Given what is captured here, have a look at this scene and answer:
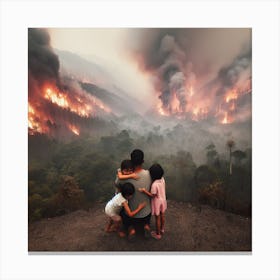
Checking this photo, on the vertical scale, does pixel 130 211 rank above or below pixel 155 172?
below

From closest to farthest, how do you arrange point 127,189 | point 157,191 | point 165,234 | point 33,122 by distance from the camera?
point 127,189, point 157,191, point 165,234, point 33,122

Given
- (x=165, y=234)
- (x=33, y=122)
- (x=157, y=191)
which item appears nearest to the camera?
(x=157, y=191)

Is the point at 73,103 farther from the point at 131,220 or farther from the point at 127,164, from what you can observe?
the point at 131,220

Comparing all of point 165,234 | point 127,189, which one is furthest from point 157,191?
point 165,234

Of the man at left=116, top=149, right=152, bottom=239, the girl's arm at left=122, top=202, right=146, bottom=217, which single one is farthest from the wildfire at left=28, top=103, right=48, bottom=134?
the girl's arm at left=122, top=202, right=146, bottom=217

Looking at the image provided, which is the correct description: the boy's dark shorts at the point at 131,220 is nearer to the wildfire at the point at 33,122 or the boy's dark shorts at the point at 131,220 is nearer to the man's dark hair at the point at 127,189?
the man's dark hair at the point at 127,189
